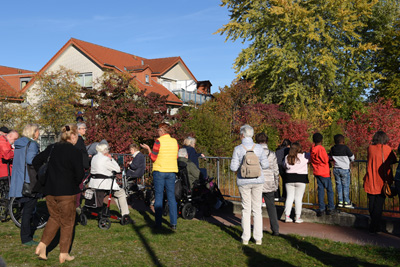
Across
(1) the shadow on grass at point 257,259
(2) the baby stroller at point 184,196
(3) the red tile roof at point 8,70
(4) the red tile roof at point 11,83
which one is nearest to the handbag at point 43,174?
(1) the shadow on grass at point 257,259

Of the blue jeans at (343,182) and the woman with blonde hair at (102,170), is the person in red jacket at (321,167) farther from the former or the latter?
the woman with blonde hair at (102,170)

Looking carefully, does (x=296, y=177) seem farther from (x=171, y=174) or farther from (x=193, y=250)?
(x=193, y=250)

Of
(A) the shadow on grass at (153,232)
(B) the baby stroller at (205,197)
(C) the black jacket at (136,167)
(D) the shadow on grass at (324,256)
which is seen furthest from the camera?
(C) the black jacket at (136,167)

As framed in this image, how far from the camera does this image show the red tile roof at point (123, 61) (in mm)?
35938

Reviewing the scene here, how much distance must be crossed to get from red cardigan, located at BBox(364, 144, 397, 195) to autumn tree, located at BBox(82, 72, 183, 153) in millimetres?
12533

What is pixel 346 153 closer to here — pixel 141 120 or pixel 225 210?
pixel 225 210

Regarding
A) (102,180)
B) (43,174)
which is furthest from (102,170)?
(43,174)

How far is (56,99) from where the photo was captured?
3002cm

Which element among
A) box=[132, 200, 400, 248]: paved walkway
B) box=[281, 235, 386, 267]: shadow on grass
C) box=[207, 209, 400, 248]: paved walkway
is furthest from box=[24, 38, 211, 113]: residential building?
box=[281, 235, 386, 267]: shadow on grass

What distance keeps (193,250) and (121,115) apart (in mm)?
13901

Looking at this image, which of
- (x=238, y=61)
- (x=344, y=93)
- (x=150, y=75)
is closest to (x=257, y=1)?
(x=238, y=61)

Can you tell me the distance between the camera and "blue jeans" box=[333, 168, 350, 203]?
873 centimetres

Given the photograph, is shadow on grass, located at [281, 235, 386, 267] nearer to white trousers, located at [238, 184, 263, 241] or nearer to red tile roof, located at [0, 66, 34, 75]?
white trousers, located at [238, 184, 263, 241]

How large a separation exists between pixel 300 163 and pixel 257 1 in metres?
22.8
